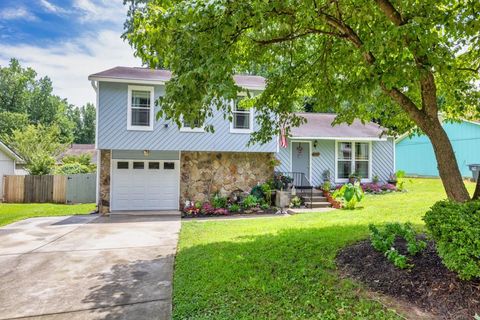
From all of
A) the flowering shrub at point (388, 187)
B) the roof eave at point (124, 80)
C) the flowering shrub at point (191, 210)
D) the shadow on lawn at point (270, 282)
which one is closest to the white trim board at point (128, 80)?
the roof eave at point (124, 80)

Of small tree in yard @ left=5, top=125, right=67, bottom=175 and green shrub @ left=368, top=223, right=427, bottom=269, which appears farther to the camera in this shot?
small tree in yard @ left=5, top=125, right=67, bottom=175

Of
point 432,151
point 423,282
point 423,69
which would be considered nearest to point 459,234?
point 423,282

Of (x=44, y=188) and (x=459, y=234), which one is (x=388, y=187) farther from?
(x=44, y=188)

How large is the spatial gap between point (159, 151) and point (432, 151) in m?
19.3

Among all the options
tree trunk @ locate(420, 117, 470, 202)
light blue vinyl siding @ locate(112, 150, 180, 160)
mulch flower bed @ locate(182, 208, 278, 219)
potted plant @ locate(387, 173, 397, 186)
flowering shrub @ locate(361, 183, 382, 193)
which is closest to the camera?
tree trunk @ locate(420, 117, 470, 202)

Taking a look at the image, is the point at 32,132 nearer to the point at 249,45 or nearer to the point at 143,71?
the point at 143,71

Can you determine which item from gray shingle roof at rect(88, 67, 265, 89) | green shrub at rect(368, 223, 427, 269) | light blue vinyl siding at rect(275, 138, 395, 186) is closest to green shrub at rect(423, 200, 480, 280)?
green shrub at rect(368, 223, 427, 269)

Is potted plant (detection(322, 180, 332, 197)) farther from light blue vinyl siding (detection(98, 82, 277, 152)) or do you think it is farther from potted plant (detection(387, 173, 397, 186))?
potted plant (detection(387, 173, 397, 186))

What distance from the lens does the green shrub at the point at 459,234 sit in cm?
311

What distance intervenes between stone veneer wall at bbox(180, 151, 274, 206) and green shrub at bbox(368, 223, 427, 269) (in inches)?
337

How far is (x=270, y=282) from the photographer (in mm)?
4297

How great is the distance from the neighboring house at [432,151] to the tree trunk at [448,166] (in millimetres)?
15378

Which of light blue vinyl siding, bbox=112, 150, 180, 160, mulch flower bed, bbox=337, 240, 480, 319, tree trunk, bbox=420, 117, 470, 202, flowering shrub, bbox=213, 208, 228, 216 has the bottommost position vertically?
flowering shrub, bbox=213, 208, 228, 216

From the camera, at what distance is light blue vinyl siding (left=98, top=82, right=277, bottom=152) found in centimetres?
1167
